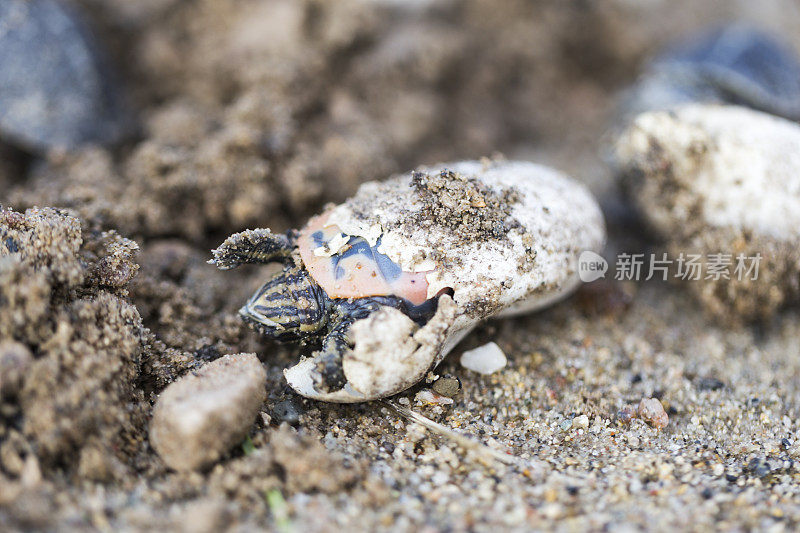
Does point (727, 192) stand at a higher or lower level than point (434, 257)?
higher

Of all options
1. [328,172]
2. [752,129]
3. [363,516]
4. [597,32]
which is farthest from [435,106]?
[363,516]

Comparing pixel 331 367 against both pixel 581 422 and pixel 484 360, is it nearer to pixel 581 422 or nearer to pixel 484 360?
pixel 484 360

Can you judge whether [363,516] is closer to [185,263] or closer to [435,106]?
[185,263]

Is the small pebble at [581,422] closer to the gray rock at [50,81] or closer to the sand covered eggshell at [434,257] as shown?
the sand covered eggshell at [434,257]

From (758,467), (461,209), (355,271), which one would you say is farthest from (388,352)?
(758,467)

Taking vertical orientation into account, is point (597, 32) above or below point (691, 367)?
above

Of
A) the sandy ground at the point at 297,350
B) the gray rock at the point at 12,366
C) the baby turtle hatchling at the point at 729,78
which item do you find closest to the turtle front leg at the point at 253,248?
the sandy ground at the point at 297,350
